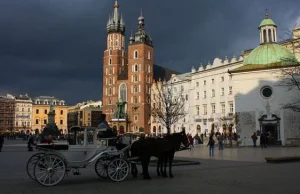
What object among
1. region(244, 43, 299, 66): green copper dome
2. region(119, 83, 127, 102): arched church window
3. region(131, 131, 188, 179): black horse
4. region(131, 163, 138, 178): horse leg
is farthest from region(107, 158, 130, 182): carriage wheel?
region(119, 83, 127, 102): arched church window

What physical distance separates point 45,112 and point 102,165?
6042 inches

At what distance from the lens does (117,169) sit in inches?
489

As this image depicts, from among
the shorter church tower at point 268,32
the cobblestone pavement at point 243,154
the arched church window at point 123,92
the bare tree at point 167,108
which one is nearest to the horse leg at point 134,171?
the bare tree at point 167,108

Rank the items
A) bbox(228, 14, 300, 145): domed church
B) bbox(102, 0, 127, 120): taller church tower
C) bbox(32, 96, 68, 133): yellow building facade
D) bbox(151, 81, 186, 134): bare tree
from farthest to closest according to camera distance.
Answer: bbox(32, 96, 68, 133): yellow building facade
bbox(102, 0, 127, 120): taller church tower
bbox(228, 14, 300, 145): domed church
bbox(151, 81, 186, 134): bare tree

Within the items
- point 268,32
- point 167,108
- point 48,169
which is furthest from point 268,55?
point 48,169

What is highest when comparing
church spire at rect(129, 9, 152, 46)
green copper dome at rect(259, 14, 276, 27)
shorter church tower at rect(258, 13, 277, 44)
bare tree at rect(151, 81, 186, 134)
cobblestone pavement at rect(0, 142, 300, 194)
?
church spire at rect(129, 9, 152, 46)

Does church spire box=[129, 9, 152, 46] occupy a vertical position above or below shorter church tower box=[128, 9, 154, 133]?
above

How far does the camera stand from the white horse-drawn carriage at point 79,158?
37.7 feet

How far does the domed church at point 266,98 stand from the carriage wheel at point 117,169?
32.8m

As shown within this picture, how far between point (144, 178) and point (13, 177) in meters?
5.19

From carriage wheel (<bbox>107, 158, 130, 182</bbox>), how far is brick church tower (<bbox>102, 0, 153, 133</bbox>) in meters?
89.9

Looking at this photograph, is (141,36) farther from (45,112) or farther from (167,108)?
(167,108)

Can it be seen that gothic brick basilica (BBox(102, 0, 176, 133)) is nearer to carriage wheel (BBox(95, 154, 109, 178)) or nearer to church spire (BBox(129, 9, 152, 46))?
church spire (BBox(129, 9, 152, 46))

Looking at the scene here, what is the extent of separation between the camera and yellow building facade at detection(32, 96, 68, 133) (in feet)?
515
